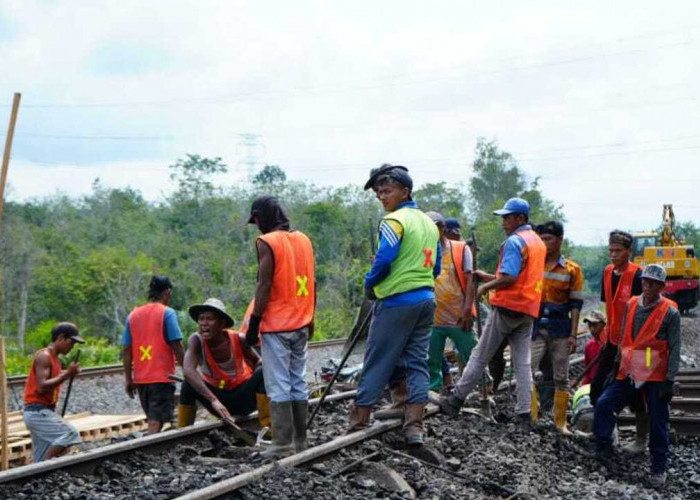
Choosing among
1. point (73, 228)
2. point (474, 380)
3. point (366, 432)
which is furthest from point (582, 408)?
point (73, 228)

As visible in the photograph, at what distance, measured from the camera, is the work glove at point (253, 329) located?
6568 millimetres

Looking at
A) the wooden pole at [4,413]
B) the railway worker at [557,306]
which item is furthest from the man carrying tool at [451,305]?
the wooden pole at [4,413]

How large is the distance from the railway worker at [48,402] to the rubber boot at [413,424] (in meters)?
2.93

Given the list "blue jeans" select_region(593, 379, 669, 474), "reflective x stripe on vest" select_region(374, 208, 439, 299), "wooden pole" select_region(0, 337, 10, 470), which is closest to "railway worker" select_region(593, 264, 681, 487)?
"blue jeans" select_region(593, 379, 669, 474)

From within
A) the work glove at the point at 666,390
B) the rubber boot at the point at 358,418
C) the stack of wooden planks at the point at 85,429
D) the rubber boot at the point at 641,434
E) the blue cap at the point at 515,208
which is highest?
the blue cap at the point at 515,208

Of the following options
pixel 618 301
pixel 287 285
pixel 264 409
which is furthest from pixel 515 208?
pixel 264 409

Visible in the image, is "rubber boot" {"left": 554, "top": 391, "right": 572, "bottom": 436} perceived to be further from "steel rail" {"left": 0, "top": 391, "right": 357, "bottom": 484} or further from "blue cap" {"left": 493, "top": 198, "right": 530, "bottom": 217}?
"steel rail" {"left": 0, "top": 391, "right": 357, "bottom": 484}

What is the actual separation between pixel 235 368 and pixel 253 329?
110 centimetres

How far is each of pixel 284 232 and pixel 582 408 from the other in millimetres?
4460

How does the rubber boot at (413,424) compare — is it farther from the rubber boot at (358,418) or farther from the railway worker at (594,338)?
the railway worker at (594,338)

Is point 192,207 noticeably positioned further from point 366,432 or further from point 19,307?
point 366,432

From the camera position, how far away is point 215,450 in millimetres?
7094

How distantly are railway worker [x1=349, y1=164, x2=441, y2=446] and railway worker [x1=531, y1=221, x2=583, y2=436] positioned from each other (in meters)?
2.63

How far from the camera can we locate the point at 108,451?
6.17m
